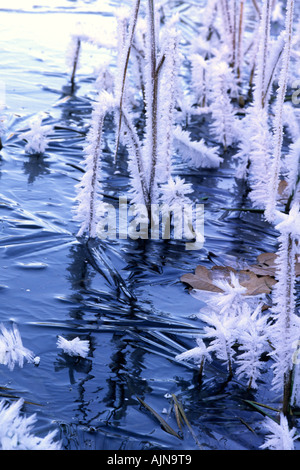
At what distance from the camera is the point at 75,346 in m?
1.54

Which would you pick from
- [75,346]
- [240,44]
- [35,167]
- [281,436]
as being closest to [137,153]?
[35,167]

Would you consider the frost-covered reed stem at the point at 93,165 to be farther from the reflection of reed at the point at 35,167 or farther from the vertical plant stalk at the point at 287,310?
the vertical plant stalk at the point at 287,310

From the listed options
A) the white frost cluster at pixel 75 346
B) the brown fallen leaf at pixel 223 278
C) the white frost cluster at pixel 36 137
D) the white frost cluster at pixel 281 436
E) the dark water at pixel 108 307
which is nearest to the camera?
the white frost cluster at pixel 281 436

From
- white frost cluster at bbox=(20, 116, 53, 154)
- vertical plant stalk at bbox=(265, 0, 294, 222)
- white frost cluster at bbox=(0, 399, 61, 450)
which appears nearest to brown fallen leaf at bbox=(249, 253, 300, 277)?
vertical plant stalk at bbox=(265, 0, 294, 222)

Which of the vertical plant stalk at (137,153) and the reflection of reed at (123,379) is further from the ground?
the vertical plant stalk at (137,153)

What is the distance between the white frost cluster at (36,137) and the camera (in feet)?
9.04

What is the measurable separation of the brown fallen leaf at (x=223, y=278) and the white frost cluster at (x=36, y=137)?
4.07 ft

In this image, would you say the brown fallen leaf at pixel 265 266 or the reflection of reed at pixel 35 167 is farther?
the reflection of reed at pixel 35 167

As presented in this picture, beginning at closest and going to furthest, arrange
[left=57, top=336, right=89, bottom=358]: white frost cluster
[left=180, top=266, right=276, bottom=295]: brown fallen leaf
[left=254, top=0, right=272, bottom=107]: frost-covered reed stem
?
[left=57, top=336, right=89, bottom=358]: white frost cluster, [left=180, top=266, right=276, bottom=295]: brown fallen leaf, [left=254, top=0, right=272, bottom=107]: frost-covered reed stem

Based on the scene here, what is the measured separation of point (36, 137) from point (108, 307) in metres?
1.30

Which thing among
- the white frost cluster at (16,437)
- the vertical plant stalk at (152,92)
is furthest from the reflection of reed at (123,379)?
the vertical plant stalk at (152,92)

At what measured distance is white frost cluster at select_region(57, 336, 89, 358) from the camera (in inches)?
60.5

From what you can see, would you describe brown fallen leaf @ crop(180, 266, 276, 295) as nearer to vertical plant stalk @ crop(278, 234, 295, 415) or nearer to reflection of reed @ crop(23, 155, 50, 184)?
vertical plant stalk @ crop(278, 234, 295, 415)

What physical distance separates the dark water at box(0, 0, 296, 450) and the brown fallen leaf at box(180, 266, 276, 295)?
0.06m
